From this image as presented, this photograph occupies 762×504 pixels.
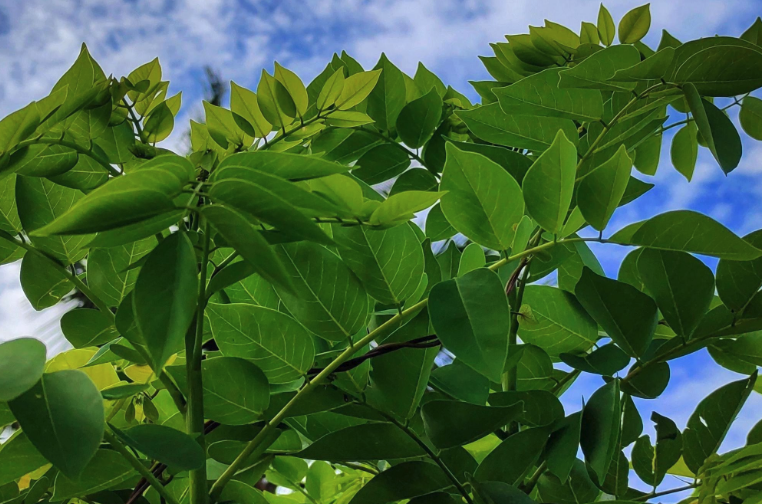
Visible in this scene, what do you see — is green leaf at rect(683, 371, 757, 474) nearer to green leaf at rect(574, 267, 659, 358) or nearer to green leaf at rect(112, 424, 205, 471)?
green leaf at rect(574, 267, 659, 358)

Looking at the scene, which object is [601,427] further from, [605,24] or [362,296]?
[605,24]

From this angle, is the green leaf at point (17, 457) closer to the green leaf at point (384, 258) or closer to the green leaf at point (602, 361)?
the green leaf at point (384, 258)

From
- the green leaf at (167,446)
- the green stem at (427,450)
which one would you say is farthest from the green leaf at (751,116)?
the green leaf at (167,446)

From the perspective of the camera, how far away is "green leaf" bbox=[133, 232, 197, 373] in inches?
9.3

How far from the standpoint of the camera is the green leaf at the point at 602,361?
0.40 meters

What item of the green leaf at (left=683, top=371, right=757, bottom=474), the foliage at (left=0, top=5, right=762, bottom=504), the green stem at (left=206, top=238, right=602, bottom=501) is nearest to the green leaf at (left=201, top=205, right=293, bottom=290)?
the foliage at (left=0, top=5, right=762, bottom=504)

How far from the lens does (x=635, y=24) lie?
594 mm

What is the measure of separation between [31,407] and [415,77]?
0.43 meters

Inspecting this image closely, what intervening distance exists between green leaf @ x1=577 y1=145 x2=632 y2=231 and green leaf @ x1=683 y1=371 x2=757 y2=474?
0.21 m

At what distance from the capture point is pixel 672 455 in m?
0.47

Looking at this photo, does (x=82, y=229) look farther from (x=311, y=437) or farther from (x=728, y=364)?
(x=728, y=364)

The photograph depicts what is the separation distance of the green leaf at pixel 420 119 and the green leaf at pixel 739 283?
230 millimetres

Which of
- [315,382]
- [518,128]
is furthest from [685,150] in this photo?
[315,382]

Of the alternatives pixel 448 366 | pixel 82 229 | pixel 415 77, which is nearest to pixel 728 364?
pixel 448 366
